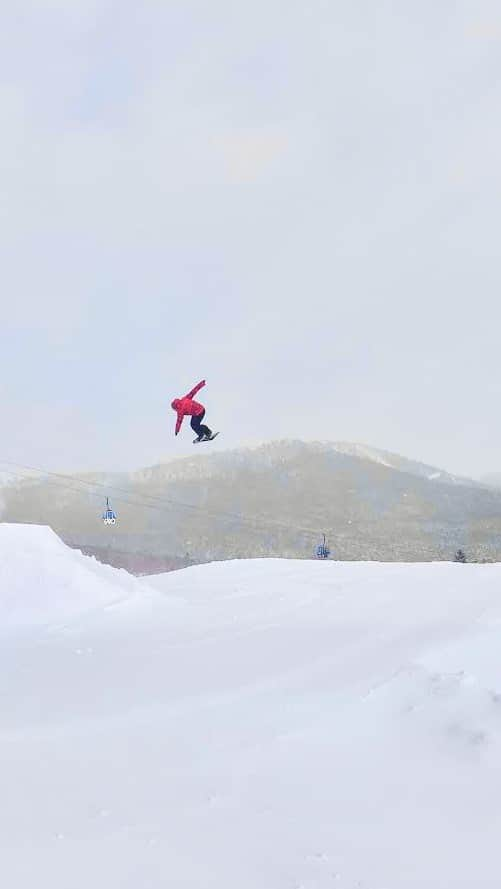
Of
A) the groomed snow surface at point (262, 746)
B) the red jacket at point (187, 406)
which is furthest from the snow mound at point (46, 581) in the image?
the red jacket at point (187, 406)

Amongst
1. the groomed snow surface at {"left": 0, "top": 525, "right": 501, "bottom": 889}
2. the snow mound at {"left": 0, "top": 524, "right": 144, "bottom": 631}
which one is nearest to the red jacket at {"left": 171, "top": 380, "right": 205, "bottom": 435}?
the snow mound at {"left": 0, "top": 524, "right": 144, "bottom": 631}

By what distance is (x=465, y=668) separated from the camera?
9508 mm

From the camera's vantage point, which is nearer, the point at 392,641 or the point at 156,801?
the point at 156,801

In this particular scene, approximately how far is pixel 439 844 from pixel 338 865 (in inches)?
37.3

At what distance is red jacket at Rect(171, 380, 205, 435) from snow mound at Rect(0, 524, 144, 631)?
3.96m

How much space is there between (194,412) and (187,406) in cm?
32

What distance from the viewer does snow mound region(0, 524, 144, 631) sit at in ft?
53.5

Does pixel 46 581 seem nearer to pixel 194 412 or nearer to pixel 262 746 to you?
pixel 194 412

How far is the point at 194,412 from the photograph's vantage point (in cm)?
1953

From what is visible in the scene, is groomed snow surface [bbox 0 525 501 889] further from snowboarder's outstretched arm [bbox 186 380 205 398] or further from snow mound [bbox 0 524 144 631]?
snowboarder's outstretched arm [bbox 186 380 205 398]

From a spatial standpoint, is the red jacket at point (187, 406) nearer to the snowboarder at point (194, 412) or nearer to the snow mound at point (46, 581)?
the snowboarder at point (194, 412)

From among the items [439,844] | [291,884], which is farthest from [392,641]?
[291,884]

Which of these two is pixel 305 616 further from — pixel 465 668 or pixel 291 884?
pixel 291 884

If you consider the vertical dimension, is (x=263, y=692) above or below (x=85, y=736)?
above
